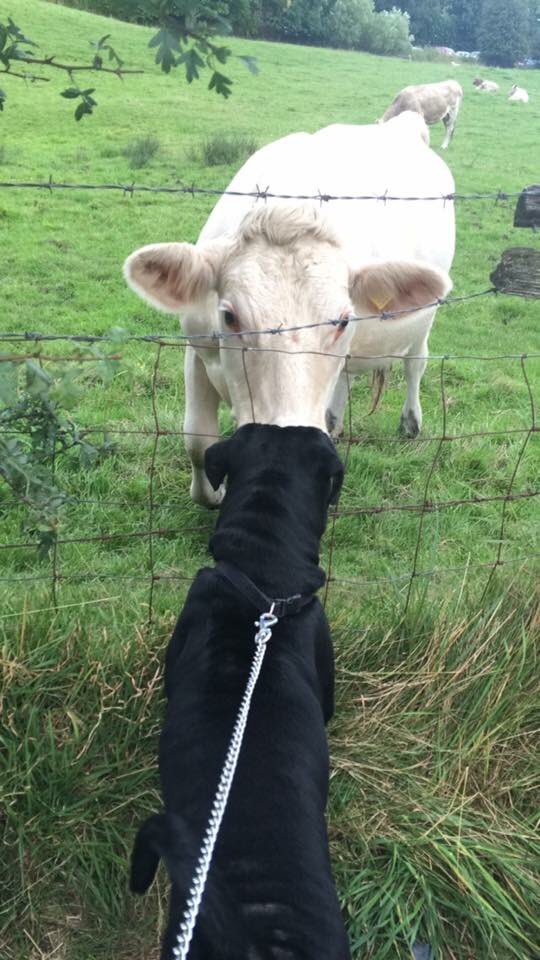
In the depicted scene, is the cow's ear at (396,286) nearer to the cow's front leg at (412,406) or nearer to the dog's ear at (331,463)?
the dog's ear at (331,463)

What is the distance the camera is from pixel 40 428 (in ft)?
8.43

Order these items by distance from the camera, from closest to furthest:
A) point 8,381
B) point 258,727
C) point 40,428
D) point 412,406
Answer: point 8,381, point 258,727, point 40,428, point 412,406

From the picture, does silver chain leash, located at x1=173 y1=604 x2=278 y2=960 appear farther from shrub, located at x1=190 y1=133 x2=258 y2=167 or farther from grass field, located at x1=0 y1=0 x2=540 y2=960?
shrub, located at x1=190 y1=133 x2=258 y2=167

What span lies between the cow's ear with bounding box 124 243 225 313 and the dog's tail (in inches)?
92.5

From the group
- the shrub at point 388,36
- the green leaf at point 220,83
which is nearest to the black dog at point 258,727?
the green leaf at point 220,83

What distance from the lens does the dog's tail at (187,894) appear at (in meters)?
1.70

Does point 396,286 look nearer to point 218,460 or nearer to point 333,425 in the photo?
point 218,460

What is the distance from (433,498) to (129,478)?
1727 mm

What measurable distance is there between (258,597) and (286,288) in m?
1.62

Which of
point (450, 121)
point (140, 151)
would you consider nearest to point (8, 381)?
point (140, 151)

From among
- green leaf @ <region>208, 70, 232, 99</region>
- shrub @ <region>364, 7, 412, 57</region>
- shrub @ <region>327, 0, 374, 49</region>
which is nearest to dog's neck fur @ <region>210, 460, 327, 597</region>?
green leaf @ <region>208, 70, 232, 99</region>

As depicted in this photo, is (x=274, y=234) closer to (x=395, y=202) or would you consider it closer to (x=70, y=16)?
(x=395, y=202)

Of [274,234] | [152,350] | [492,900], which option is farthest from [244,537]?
[152,350]

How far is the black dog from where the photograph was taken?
1.78 meters
